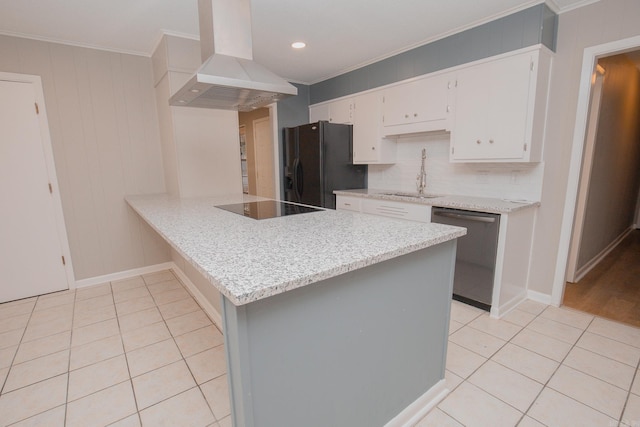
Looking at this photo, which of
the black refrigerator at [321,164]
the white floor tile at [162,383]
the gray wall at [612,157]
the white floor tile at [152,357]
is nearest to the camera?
the white floor tile at [162,383]

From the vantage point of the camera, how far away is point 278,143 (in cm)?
433

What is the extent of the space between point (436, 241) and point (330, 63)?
121 inches

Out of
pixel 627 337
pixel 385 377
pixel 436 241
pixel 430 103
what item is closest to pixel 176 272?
pixel 385 377

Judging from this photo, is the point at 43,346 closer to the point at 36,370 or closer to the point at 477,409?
the point at 36,370

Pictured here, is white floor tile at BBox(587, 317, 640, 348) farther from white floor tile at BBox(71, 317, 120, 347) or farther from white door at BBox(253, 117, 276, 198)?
white door at BBox(253, 117, 276, 198)

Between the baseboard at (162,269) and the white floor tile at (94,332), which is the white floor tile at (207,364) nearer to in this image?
the baseboard at (162,269)

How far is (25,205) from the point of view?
9.39ft

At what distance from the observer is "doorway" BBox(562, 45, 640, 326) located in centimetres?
261

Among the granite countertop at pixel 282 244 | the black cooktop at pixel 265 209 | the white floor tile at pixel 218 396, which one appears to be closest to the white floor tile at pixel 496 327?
the granite countertop at pixel 282 244

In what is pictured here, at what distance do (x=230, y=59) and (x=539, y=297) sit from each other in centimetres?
318

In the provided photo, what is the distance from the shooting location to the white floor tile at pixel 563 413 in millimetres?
1462

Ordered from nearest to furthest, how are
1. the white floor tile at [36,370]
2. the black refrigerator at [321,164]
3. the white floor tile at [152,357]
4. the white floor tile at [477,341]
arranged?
the white floor tile at [36,370] → the white floor tile at [152,357] → the white floor tile at [477,341] → the black refrigerator at [321,164]

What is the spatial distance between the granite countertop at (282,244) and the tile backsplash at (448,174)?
1.64 m

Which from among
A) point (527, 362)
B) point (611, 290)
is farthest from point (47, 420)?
point (611, 290)
